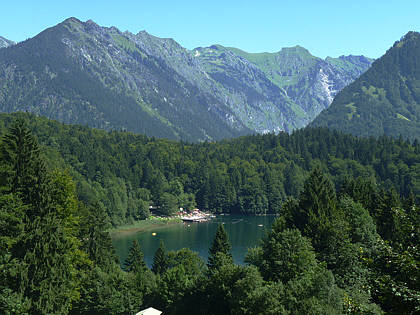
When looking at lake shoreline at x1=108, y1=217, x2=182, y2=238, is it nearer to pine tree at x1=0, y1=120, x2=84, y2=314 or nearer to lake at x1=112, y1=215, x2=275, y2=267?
lake at x1=112, y1=215, x2=275, y2=267

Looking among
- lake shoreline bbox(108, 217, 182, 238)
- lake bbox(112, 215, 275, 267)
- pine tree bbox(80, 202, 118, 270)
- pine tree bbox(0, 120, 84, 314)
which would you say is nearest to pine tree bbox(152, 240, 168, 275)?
pine tree bbox(80, 202, 118, 270)

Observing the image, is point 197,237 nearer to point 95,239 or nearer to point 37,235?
point 95,239

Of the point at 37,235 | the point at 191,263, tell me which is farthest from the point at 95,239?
the point at 37,235

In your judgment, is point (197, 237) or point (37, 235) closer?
point (37, 235)

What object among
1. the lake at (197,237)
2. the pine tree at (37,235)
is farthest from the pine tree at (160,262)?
the lake at (197,237)

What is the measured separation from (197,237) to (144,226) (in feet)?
105

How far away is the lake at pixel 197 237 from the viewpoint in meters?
113

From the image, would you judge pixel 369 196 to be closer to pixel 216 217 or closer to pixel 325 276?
pixel 325 276

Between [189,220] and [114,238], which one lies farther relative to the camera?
[189,220]

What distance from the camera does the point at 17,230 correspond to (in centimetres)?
3738

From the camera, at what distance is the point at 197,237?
449 feet

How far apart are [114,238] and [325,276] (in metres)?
107

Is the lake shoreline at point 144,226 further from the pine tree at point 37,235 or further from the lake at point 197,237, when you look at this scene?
the pine tree at point 37,235

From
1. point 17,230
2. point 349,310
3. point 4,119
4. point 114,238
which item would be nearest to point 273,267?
point 17,230
